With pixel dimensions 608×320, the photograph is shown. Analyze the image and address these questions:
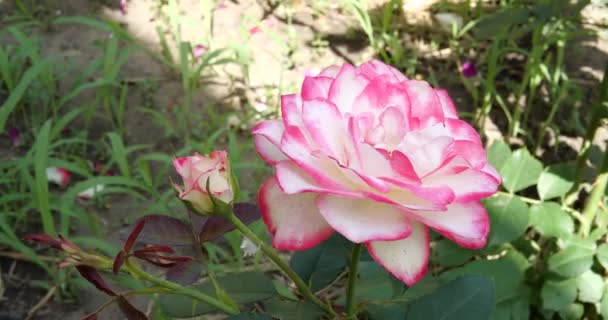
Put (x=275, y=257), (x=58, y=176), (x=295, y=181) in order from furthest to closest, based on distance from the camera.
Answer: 1. (x=58, y=176)
2. (x=275, y=257)
3. (x=295, y=181)

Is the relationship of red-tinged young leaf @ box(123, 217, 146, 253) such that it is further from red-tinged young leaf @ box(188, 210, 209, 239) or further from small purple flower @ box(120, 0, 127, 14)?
small purple flower @ box(120, 0, 127, 14)

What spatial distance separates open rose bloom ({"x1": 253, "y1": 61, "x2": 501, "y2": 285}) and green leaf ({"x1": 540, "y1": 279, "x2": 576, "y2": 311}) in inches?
34.5

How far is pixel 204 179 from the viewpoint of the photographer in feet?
2.07

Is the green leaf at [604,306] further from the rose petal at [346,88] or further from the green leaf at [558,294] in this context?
the rose petal at [346,88]

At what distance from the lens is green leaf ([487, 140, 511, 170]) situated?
59.1 inches

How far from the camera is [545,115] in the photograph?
221 centimetres

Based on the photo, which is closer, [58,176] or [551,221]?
[551,221]

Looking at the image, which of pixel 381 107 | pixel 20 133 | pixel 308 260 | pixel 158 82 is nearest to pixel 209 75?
pixel 158 82

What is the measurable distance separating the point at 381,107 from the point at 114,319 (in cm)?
117

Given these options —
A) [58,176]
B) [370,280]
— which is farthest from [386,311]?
[58,176]

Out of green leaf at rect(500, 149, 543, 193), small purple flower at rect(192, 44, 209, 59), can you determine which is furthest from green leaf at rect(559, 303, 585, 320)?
small purple flower at rect(192, 44, 209, 59)

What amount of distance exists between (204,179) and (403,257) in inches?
7.6

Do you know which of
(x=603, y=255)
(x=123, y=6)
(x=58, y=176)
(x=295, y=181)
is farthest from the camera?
(x=123, y=6)

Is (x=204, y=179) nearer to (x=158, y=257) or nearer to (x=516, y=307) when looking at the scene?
(x=158, y=257)
